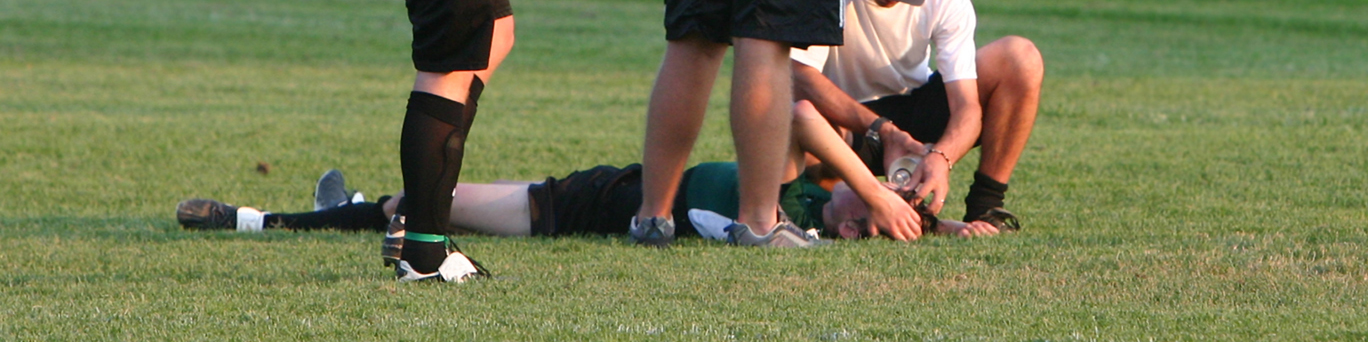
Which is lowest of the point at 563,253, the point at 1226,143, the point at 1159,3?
the point at 1159,3

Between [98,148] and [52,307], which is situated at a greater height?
[52,307]

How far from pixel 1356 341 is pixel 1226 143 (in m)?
4.08

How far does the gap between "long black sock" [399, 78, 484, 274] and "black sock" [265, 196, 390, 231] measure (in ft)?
4.21

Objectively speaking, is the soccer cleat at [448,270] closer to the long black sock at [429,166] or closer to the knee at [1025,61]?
the long black sock at [429,166]

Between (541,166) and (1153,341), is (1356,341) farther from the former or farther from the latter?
(541,166)

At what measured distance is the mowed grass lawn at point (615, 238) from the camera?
2756 mm

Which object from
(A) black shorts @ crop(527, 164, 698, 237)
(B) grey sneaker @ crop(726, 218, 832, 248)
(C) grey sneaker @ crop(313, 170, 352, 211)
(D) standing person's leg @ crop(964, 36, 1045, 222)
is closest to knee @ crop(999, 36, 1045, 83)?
(D) standing person's leg @ crop(964, 36, 1045, 222)

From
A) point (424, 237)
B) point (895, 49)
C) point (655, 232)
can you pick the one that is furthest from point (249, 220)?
point (895, 49)

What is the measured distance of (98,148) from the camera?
22.2 ft

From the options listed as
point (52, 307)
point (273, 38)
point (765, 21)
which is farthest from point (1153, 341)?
point (273, 38)

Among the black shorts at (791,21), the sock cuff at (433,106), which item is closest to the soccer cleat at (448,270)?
the sock cuff at (433,106)

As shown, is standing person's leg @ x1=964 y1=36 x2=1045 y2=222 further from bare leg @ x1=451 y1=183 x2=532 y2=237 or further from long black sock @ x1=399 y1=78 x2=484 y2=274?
long black sock @ x1=399 y1=78 x2=484 y2=274

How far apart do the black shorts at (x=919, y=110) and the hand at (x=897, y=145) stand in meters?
0.14

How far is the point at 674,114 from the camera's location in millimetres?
3904
